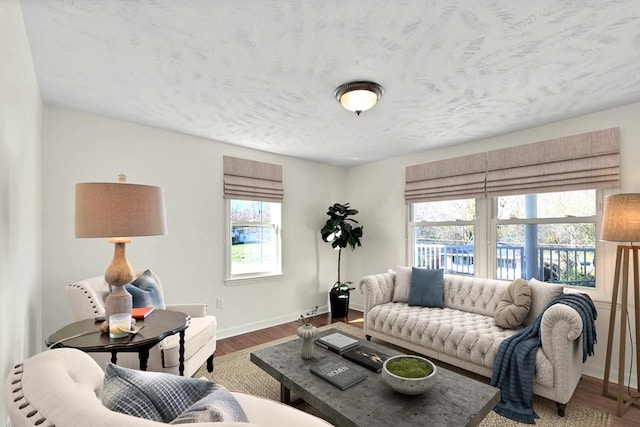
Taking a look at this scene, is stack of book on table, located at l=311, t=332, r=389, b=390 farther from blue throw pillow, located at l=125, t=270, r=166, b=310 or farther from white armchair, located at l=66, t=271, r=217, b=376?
blue throw pillow, located at l=125, t=270, r=166, b=310

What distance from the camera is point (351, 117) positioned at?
292 centimetres

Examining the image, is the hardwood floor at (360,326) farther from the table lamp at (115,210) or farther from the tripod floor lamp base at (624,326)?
the table lamp at (115,210)

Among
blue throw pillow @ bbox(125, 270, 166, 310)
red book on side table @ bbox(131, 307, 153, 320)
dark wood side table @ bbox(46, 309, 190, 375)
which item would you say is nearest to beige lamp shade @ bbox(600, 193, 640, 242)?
dark wood side table @ bbox(46, 309, 190, 375)

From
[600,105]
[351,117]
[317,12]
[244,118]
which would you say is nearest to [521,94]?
[600,105]

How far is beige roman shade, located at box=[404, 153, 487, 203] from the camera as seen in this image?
3543 millimetres

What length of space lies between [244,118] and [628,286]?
360 cm

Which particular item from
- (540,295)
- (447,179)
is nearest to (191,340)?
(540,295)

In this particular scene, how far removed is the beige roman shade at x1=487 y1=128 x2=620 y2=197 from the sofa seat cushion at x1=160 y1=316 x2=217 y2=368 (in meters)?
3.17

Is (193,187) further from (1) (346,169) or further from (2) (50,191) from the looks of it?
(1) (346,169)

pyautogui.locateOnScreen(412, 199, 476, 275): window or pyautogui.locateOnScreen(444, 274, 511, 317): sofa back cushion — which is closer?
pyautogui.locateOnScreen(444, 274, 511, 317): sofa back cushion

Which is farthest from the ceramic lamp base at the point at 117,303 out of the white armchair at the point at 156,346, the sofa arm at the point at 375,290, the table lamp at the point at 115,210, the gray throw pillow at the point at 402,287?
the gray throw pillow at the point at 402,287

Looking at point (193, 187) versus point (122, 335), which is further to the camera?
point (193, 187)

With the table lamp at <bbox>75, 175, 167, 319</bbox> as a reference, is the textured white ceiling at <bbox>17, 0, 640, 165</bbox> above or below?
above

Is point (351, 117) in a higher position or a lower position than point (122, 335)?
higher
